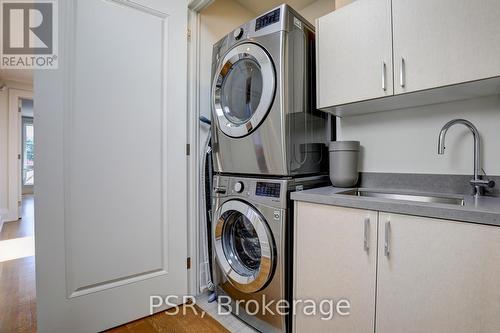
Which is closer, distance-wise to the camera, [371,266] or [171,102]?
[371,266]

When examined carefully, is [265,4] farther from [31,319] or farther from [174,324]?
[31,319]

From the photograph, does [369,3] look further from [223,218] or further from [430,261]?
[223,218]

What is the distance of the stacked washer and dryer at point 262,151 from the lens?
1321mm

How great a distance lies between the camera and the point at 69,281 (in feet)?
4.41

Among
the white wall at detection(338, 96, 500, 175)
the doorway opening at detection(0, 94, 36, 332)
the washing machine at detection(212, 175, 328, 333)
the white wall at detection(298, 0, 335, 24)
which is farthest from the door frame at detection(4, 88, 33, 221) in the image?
the white wall at detection(338, 96, 500, 175)

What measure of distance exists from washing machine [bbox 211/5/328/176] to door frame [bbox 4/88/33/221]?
177 inches

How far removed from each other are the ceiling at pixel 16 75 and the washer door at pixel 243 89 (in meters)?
3.73

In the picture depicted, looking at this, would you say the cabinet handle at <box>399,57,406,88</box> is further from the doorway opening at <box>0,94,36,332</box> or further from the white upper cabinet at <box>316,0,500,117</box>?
the doorway opening at <box>0,94,36,332</box>

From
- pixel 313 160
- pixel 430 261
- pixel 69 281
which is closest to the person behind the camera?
pixel 430 261

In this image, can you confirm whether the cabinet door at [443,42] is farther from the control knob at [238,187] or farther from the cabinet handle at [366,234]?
the control knob at [238,187]

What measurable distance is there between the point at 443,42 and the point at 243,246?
5.06 feet

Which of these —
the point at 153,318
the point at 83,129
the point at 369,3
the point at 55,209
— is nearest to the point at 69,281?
the point at 55,209

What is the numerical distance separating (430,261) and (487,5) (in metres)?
1.02

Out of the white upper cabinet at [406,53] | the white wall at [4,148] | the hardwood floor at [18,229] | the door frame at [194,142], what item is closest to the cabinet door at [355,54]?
the white upper cabinet at [406,53]
